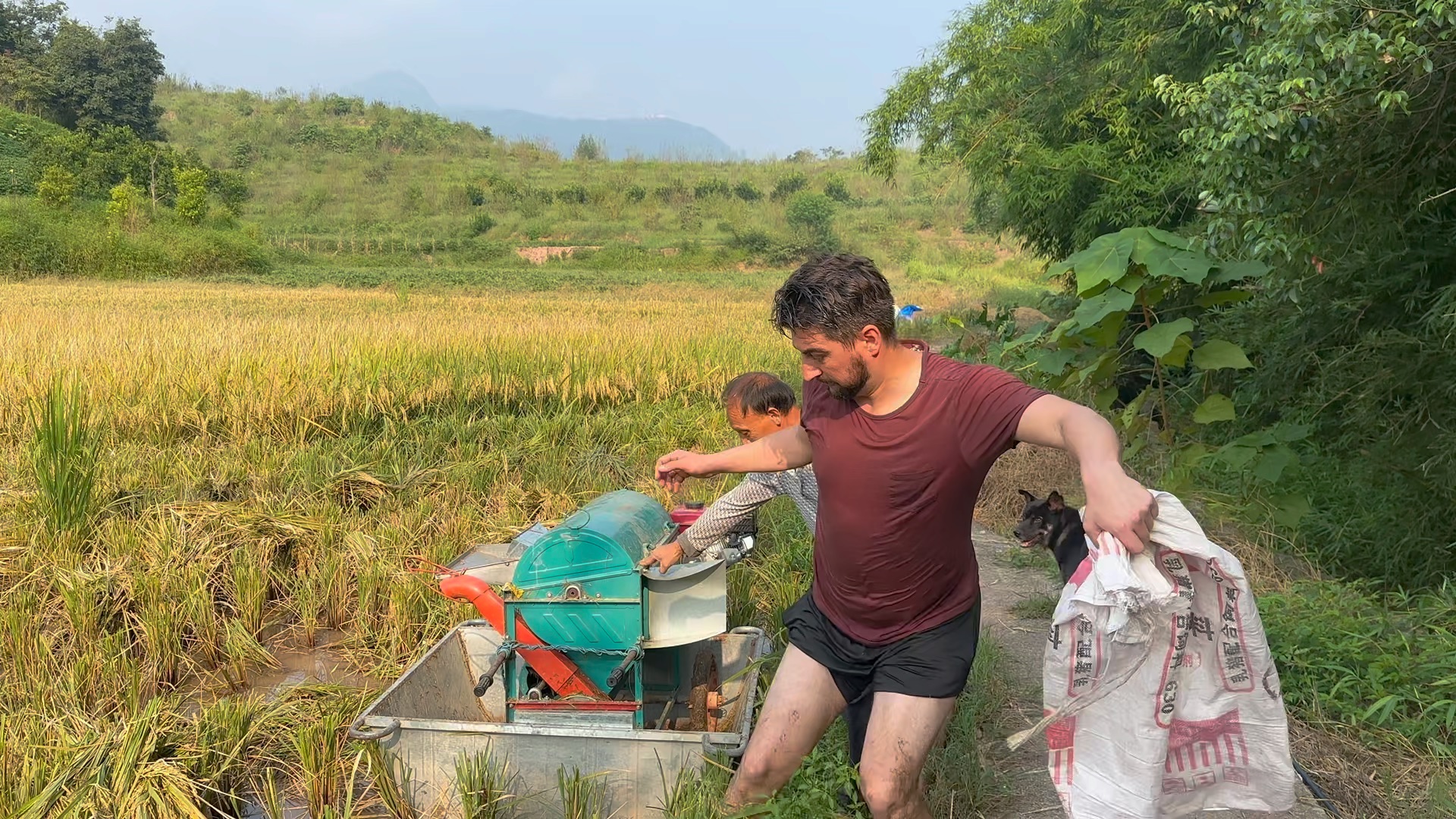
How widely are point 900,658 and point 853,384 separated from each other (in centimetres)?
61

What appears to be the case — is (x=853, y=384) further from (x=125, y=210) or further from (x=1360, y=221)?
(x=125, y=210)

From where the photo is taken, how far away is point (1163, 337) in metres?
4.98

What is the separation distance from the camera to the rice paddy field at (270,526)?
10.3ft

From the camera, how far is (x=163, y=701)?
3.58 metres

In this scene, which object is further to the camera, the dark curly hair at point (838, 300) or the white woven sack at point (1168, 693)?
the dark curly hair at point (838, 300)

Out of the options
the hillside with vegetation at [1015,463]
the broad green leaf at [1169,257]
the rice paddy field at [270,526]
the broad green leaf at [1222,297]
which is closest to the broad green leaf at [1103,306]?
the hillside with vegetation at [1015,463]

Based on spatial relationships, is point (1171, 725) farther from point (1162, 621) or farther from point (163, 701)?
point (163, 701)

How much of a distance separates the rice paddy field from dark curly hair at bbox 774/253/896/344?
1172 millimetres

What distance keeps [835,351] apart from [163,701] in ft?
9.69

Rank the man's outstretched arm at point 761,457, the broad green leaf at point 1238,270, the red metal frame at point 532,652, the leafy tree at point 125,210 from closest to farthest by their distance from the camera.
A: the man's outstretched arm at point 761,457 → the red metal frame at point 532,652 → the broad green leaf at point 1238,270 → the leafy tree at point 125,210

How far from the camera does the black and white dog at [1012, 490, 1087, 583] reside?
223 cm

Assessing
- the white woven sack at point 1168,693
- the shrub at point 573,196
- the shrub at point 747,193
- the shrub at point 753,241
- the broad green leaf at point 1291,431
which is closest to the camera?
the white woven sack at point 1168,693

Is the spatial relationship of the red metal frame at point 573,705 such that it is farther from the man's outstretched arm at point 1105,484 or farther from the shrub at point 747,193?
the shrub at point 747,193

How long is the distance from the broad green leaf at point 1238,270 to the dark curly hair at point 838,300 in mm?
3912
